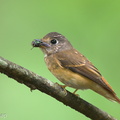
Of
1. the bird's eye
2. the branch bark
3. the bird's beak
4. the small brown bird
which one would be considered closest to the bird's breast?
the small brown bird

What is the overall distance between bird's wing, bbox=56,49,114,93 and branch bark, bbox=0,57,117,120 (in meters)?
0.38

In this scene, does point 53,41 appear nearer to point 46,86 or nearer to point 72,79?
point 72,79

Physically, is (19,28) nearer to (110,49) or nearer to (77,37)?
(77,37)

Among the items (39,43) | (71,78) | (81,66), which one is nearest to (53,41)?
→ (39,43)

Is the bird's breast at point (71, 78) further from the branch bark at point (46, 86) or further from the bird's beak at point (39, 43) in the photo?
the bird's beak at point (39, 43)

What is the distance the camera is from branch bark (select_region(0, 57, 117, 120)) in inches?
143

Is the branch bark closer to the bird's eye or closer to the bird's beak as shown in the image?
the bird's beak

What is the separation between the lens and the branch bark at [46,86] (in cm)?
362

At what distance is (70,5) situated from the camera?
5551 millimetres

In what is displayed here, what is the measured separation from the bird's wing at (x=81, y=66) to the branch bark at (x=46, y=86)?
0.38 meters

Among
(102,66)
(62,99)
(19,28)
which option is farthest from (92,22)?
(62,99)

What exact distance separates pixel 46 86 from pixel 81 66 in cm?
96

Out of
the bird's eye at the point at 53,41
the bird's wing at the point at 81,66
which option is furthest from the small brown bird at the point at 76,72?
the bird's eye at the point at 53,41

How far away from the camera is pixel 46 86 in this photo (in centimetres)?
388
